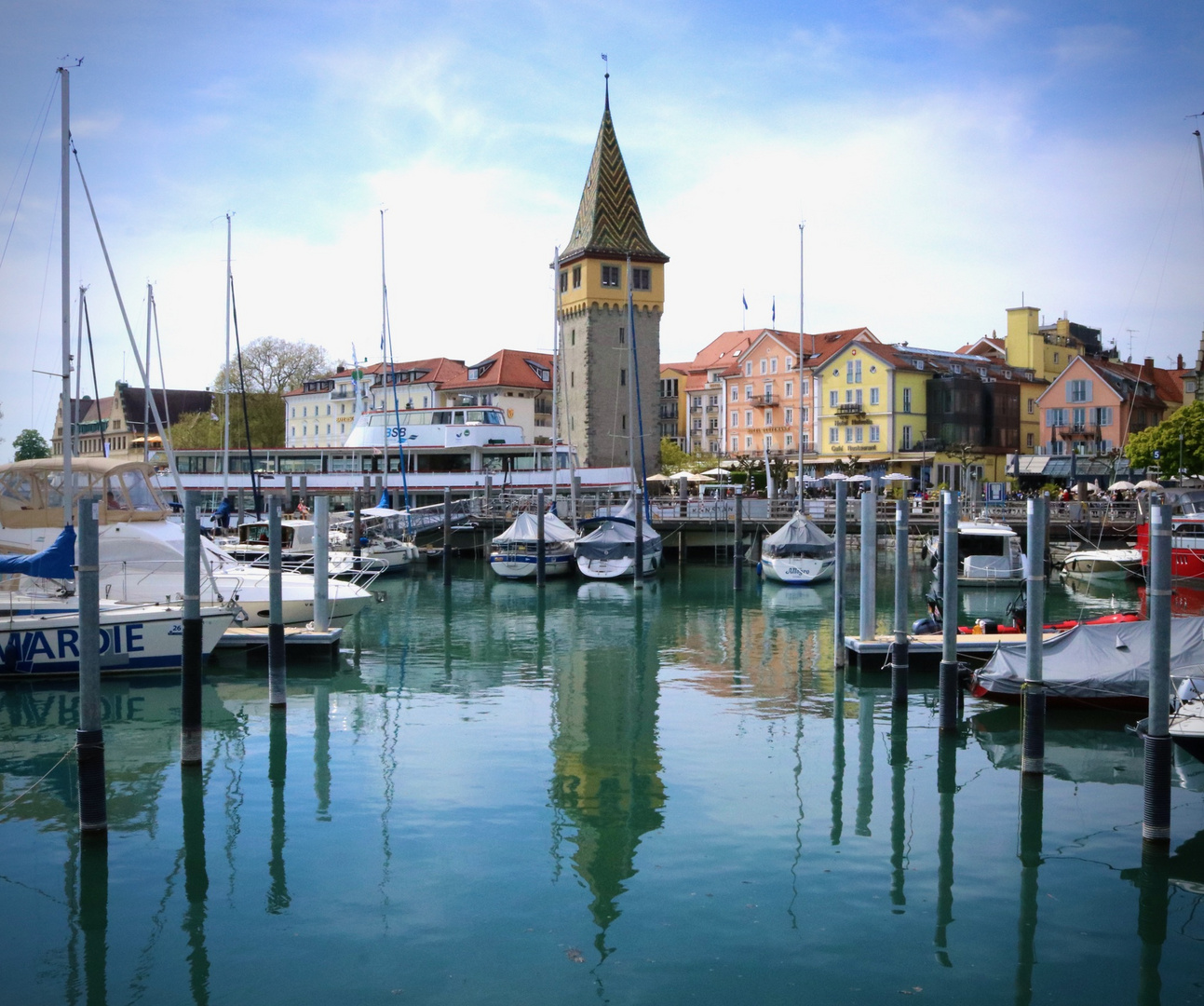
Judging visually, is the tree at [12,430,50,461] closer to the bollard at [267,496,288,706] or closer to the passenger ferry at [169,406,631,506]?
the passenger ferry at [169,406,631,506]

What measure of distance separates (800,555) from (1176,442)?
2638 centimetres

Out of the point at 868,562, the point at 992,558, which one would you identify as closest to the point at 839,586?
the point at 868,562

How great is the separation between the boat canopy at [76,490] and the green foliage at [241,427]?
6067 centimetres

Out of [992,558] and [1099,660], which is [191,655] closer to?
[1099,660]

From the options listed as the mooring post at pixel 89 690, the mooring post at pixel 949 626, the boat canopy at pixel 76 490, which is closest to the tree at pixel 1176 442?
the mooring post at pixel 949 626

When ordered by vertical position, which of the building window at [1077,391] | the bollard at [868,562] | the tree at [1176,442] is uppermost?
the building window at [1077,391]

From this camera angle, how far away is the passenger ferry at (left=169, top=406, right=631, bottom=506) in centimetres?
6594

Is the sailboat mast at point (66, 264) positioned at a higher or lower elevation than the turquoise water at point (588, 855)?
higher

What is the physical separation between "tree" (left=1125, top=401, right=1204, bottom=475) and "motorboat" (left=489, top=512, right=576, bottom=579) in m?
33.1

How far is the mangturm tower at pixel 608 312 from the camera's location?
75312 millimetres

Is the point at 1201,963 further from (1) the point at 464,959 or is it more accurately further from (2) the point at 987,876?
(1) the point at 464,959

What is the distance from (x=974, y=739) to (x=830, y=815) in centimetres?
498

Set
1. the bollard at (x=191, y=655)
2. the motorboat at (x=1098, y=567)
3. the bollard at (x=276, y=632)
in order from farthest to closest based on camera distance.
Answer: the motorboat at (x=1098, y=567) → the bollard at (x=276, y=632) → the bollard at (x=191, y=655)

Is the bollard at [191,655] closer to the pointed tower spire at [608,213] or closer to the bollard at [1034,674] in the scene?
the bollard at [1034,674]
